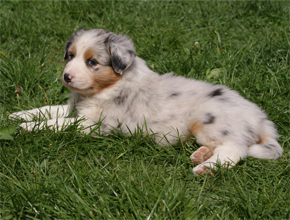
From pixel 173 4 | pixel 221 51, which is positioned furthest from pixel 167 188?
pixel 173 4

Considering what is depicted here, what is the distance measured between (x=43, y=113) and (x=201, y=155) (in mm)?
1951

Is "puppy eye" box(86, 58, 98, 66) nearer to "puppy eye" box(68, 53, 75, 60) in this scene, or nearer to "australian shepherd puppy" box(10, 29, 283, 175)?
"australian shepherd puppy" box(10, 29, 283, 175)

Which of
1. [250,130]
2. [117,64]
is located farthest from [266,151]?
[117,64]

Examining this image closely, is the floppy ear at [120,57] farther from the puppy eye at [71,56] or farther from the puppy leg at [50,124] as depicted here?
the puppy leg at [50,124]

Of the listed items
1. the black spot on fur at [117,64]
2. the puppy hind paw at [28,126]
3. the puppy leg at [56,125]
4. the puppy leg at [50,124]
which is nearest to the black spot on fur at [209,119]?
the black spot on fur at [117,64]

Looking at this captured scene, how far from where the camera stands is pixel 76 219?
287 cm

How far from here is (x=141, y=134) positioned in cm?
397

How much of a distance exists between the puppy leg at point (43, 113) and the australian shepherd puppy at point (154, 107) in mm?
17

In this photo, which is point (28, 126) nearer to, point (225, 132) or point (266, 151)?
point (225, 132)

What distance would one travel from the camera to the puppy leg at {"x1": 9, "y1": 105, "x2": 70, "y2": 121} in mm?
4277

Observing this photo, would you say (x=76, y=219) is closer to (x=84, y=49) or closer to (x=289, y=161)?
(x=84, y=49)

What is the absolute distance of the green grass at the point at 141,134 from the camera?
2.99 meters

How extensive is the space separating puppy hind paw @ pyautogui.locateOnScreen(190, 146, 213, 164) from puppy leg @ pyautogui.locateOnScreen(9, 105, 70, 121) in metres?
Result: 1.60

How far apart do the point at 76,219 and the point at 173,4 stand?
516 cm
